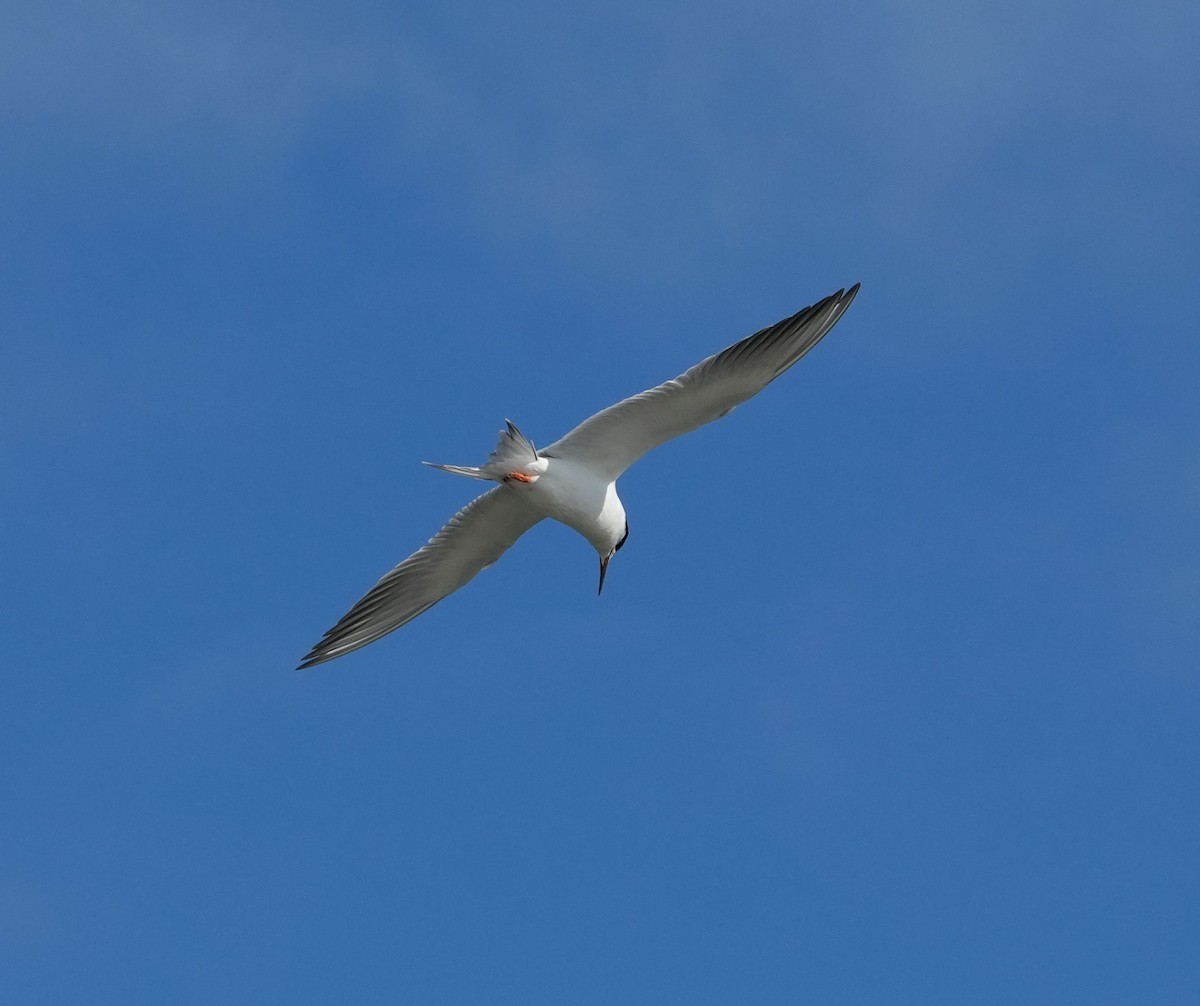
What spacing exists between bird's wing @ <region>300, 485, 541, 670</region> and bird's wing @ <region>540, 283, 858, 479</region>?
5.72 ft

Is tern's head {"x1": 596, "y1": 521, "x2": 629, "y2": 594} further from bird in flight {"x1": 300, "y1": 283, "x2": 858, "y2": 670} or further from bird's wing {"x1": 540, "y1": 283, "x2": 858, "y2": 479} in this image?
bird's wing {"x1": 540, "y1": 283, "x2": 858, "y2": 479}

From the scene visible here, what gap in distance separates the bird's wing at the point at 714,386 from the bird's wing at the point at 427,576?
1.74m

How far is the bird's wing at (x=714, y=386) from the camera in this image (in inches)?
588

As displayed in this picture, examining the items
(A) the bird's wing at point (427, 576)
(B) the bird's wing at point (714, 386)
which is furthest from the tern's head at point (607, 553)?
(B) the bird's wing at point (714, 386)

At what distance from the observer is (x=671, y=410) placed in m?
15.4

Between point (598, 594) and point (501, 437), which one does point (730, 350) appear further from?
point (598, 594)

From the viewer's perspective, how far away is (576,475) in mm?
16109

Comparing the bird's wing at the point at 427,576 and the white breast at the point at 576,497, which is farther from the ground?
the bird's wing at the point at 427,576

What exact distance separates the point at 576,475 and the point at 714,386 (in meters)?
1.74

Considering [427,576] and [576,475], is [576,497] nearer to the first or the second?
[576,475]

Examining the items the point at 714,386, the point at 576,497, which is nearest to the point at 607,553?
the point at 576,497

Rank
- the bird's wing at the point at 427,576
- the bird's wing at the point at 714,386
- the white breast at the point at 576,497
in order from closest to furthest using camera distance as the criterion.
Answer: the bird's wing at the point at 714,386, the white breast at the point at 576,497, the bird's wing at the point at 427,576

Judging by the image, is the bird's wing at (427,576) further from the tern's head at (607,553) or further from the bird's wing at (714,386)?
the bird's wing at (714,386)

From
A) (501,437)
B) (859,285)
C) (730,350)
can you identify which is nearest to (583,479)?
(501,437)
